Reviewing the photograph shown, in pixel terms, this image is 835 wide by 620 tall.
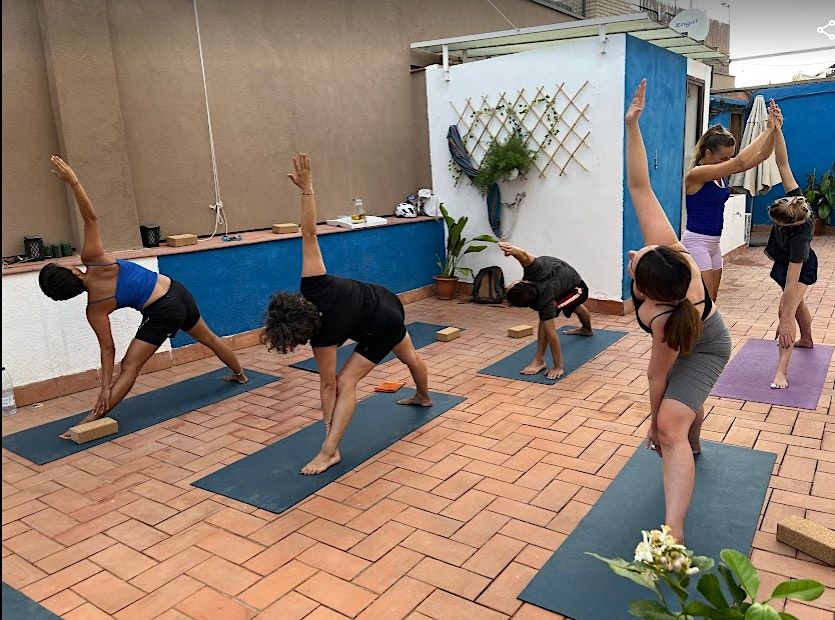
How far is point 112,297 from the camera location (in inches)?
169

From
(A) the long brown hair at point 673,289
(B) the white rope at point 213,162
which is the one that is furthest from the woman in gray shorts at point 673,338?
(B) the white rope at point 213,162

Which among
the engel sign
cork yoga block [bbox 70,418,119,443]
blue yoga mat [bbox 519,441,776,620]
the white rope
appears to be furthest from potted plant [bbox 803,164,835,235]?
cork yoga block [bbox 70,418,119,443]

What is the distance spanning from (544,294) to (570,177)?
2.39 m

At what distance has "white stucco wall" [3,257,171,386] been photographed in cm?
470

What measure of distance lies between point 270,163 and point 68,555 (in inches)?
185

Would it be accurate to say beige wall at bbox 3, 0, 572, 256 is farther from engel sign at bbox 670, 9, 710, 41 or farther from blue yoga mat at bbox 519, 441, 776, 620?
blue yoga mat at bbox 519, 441, 776, 620

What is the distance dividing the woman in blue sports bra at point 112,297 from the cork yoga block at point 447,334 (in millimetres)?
2308

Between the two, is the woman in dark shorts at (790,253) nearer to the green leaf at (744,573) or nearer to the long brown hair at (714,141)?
the long brown hair at (714,141)

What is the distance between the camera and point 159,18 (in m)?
5.81

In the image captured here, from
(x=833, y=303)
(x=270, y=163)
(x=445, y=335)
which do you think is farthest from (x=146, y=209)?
(x=833, y=303)

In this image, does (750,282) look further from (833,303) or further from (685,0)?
(685,0)

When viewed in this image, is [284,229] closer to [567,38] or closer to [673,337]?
[567,38]

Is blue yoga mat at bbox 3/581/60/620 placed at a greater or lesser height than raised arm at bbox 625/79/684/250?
lesser

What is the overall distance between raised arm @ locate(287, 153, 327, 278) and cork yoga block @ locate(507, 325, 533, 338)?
9.99 ft
